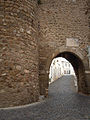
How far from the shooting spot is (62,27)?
630 cm

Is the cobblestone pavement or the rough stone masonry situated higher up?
the rough stone masonry

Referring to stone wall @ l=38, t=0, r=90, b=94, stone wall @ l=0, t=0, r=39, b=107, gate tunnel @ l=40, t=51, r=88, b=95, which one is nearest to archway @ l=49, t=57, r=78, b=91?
gate tunnel @ l=40, t=51, r=88, b=95

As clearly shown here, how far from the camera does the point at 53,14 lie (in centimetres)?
633

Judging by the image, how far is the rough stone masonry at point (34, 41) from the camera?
3.88m

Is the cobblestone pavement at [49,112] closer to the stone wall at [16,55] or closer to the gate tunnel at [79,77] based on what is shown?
the stone wall at [16,55]

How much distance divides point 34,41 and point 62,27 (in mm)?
1994

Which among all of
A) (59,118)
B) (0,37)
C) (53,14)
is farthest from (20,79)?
(53,14)

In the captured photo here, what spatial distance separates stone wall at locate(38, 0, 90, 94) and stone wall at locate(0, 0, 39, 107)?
1.46 metres

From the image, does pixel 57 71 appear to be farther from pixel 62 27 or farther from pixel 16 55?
pixel 16 55

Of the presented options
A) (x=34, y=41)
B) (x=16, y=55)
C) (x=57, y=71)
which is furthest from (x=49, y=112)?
(x=57, y=71)

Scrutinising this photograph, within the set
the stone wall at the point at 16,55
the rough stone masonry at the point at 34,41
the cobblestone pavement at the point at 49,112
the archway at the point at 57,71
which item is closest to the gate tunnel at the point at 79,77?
the rough stone masonry at the point at 34,41

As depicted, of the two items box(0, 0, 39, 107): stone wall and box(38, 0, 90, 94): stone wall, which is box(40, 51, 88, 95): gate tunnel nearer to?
box(38, 0, 90, 94): stone wall

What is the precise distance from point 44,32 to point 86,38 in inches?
75.3

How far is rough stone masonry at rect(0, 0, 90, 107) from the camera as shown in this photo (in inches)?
153
